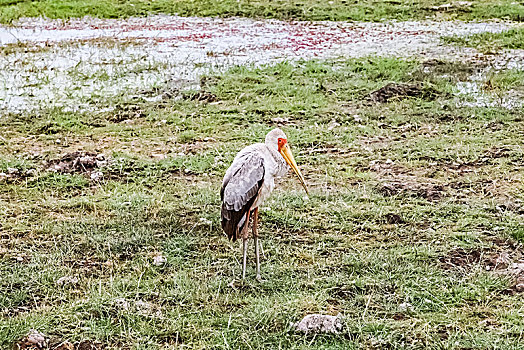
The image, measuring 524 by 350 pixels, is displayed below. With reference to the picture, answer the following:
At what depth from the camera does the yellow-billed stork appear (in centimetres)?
466

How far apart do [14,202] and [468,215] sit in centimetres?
355

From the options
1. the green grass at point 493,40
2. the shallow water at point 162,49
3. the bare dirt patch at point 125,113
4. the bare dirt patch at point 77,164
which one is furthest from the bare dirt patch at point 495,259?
the green grass at point 493,40

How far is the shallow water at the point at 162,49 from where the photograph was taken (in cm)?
933

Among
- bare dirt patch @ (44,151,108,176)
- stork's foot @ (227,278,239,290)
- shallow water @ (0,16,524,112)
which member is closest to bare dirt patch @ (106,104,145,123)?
shallow water @ (0,16,524,112)

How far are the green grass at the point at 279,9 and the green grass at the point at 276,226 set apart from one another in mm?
5356

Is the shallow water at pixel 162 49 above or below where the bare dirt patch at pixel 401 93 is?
above

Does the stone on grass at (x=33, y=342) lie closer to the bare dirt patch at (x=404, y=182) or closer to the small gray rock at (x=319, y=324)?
the small gray rock at (x=319, y=324)

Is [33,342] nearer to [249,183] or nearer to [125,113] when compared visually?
[249,183]

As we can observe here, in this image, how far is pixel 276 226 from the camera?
5480mm

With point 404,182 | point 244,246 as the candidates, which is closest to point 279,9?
point 404,182

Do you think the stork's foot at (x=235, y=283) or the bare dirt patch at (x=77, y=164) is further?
the bare dirt patch at (x=77, y=164)

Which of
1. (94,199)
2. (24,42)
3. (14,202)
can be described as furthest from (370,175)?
(24,42)

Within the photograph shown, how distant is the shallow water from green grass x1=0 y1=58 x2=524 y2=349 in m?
1.09

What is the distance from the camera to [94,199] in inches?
237
